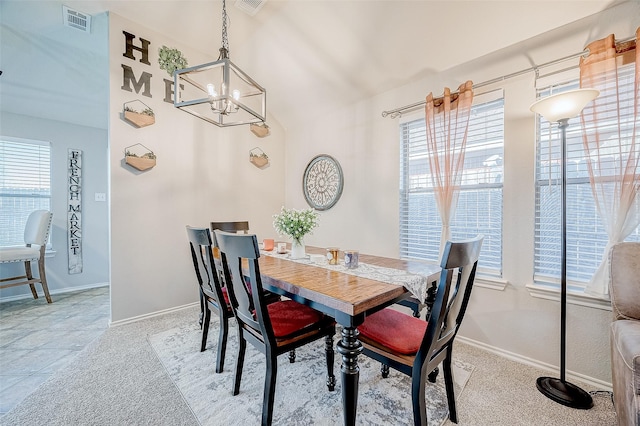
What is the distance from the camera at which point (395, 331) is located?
1392 millimetres

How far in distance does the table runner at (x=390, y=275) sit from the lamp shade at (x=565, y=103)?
124 centimetres

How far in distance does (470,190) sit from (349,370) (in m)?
1.87

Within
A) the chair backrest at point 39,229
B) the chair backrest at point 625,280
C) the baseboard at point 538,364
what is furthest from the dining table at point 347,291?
the chair backrest at point 39,229

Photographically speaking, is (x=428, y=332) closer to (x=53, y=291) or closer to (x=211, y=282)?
(x=211, y=282)

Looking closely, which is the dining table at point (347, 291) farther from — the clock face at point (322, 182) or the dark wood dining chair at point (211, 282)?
the clock face at point (322, 182)

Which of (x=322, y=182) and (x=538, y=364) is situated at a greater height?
Answer: (x=322, y=182)

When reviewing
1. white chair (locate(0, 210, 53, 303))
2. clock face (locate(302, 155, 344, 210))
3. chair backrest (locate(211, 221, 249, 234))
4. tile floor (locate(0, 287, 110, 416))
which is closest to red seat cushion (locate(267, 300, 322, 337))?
chair backrest (locate(211, 221, 249, 234))

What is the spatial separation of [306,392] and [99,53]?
3871 mm

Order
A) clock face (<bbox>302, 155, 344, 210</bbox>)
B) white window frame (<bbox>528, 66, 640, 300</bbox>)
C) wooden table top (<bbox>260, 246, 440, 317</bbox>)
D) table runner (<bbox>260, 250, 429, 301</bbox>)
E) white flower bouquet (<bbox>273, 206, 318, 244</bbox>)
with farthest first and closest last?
clock face (<bbox>302, 155, 344, 210</bbox>)
white flower bouquet (<bbox>273, 206, 318, 244</bbox>)
white window frame (<bbox>528, 66, 640, 300</bbox>)
table runner (<bbox>260, 250, 429, 301</bbox>)
wooden table top (<bbox>260, 246, 440, 317</bbox>)

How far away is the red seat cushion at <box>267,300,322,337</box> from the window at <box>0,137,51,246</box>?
3.96 meters

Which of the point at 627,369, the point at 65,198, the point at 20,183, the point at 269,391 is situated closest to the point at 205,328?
the point at 269,391

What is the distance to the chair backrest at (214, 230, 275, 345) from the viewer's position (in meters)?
1.26

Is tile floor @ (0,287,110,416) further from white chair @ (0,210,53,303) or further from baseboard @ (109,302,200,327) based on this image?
white chair @ (0,210,53,303)

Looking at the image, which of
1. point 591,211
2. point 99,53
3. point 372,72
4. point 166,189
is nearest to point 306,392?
point 591,211
